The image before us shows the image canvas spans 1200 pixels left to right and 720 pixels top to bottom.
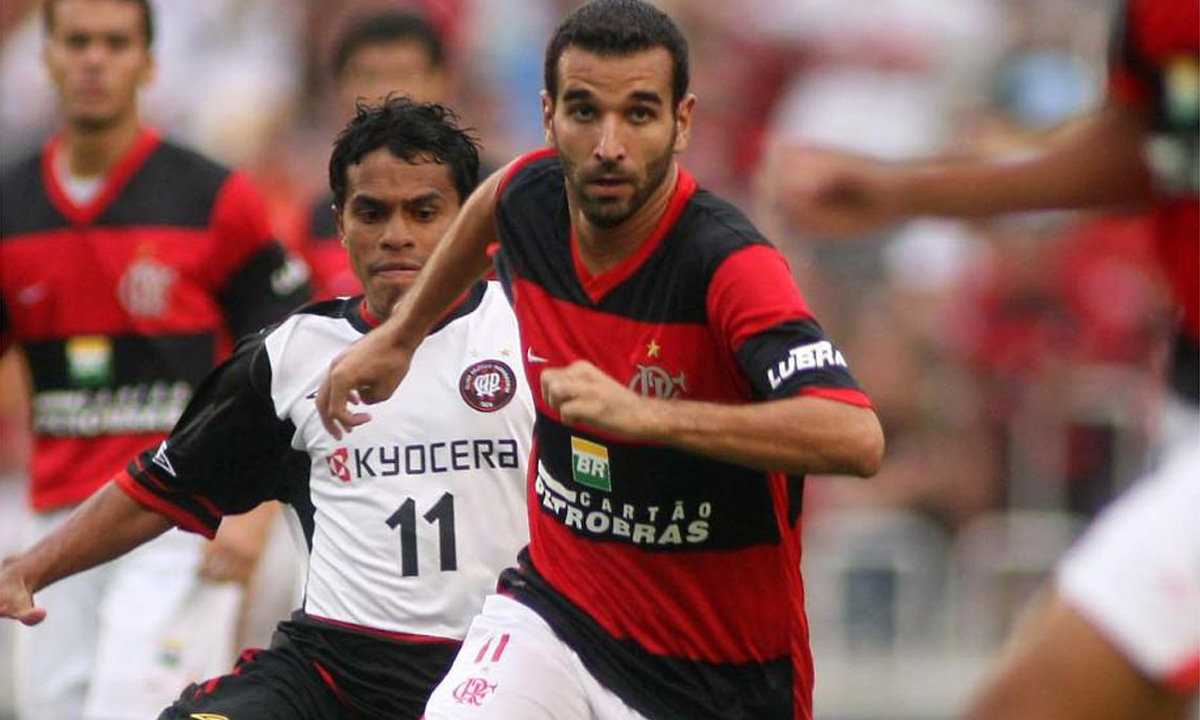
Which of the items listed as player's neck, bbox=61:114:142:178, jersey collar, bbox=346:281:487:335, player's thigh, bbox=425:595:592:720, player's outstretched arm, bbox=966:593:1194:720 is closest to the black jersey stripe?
player's neck, bbox=61:114:142:178

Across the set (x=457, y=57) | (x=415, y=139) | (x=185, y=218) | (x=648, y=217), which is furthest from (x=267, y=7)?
(x=648, y=217)

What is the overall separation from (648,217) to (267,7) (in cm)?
1047

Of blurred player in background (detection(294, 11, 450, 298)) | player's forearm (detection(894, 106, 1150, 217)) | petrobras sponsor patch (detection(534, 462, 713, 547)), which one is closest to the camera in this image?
player's forearm (detection(894, 106, 1150, 217))

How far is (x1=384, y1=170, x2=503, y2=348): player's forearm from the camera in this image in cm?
583

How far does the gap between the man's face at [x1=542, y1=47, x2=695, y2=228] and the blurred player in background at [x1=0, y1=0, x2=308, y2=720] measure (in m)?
3.23

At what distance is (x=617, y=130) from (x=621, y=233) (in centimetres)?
26

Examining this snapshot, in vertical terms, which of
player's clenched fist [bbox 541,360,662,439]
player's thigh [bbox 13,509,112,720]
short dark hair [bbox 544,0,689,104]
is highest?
short dark hair [bbox 544,0,689,104]

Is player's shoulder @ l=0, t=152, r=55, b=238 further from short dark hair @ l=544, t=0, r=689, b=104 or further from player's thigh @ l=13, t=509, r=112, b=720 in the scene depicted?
short dark hair @ l=544, t=0, r=689, b=104

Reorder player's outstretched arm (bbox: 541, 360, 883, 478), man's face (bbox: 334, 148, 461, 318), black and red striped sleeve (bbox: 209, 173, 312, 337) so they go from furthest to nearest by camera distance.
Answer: black and red striped sleeve (bbox: 209, 173, 312, 337), man's face (bbox: 334, 148, 461, 318), player's outstretched arm (bbox: 541, 360, 883, 478)

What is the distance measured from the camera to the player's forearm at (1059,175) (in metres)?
4.56

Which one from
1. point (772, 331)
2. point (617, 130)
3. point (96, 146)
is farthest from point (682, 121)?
point (96, 146)

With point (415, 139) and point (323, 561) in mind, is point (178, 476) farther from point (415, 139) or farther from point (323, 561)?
point (415, 139)

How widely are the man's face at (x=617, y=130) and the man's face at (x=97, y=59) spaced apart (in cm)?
380

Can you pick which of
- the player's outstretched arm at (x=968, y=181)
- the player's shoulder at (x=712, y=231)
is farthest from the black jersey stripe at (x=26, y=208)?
the player's outstretched arm at (x=968, y=181)
